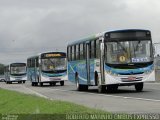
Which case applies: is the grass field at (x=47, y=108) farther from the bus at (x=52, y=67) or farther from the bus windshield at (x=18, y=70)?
the bus windshield at (x=18, y=70)

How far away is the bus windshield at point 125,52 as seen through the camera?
2745 cm

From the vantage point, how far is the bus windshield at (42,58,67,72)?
49.3 meters

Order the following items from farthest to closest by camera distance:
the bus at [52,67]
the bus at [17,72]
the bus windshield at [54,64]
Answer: the bus at [17,72]
the bus windshield at [54,64]
the bus at [52,67]

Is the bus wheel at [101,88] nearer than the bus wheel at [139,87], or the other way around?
the bus wheel at [101,88]

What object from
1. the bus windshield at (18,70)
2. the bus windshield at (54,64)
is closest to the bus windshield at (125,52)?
the bus windshield at (54,64)

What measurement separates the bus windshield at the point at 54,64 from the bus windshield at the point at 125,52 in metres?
21.9

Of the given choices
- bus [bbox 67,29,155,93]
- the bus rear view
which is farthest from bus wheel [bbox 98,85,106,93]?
the bus rear view

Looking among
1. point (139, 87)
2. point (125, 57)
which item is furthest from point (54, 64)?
point (125, 57)

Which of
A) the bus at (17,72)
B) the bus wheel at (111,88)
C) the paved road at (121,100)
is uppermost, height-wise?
the bus at (17,72)

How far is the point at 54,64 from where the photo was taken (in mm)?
49562

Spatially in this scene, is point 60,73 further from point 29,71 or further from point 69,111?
point 69,111

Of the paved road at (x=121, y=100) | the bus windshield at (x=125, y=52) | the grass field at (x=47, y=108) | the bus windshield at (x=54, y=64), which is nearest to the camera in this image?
the grass field at (x=47, y=108)

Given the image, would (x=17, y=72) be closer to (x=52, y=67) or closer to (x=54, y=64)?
(x=52, y=67)

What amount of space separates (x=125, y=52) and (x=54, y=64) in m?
22.6
